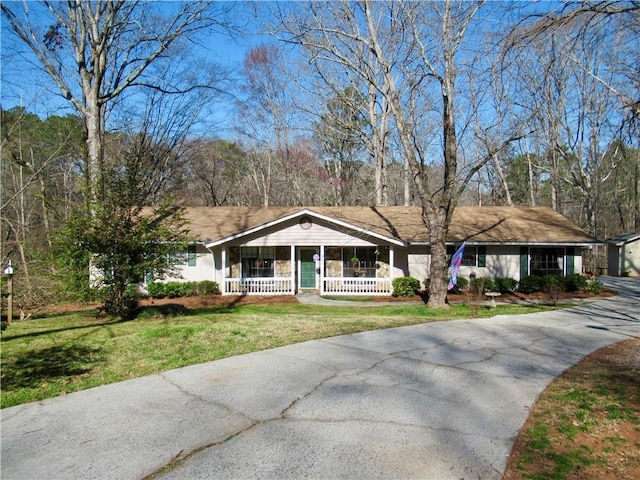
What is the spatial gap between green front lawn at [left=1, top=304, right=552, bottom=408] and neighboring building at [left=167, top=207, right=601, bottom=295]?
875 cm

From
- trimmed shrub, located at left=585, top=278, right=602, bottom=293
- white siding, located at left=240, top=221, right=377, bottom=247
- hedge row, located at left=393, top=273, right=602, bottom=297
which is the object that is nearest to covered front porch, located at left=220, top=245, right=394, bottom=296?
white siding, located at left=240, top=221, right=377, bottom=247

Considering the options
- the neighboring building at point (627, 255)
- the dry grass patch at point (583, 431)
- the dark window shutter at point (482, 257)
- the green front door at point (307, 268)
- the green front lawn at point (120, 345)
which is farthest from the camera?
the neighboring building at point (627, 255)

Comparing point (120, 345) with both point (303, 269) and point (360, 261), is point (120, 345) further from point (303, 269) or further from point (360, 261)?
point (360, 261)

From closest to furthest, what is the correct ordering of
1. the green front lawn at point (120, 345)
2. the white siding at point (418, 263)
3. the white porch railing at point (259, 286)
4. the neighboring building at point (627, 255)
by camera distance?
the green front lawn at point (120, 345) → the white porch railing at point (259, 286) → the white siding at point (418, 263) → the neighboring building at point (627, 255)

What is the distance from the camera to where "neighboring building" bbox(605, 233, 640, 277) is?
2897 cm

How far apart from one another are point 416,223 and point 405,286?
413 centimetres

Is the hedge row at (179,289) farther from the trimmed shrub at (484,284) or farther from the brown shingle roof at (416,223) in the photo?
the trimmed shrub at (484,284)

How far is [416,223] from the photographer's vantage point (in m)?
22.3

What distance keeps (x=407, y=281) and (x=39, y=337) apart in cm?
1428

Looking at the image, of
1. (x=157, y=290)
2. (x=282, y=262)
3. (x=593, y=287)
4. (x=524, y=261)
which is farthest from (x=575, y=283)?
(x=157, y=290)

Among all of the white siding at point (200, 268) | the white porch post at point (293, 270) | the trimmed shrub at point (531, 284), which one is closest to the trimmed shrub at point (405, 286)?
the white porch post at point (293, 270)

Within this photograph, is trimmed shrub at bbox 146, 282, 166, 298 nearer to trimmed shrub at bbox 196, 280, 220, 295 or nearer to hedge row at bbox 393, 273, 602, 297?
trimmed shrub at bbox 196, 280, 220, 295

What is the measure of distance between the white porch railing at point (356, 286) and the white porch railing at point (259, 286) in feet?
5.77

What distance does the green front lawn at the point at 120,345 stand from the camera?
5.90 meters
